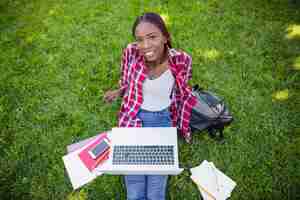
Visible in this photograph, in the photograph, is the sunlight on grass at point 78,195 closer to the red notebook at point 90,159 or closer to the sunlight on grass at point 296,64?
the red notebook at point 90,159

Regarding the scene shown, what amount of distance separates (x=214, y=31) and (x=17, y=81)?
3047 mm

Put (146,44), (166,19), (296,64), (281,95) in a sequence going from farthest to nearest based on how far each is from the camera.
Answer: (166,19), (296,64), (281,95), (146,44)

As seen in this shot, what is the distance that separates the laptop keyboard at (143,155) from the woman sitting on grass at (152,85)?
0.91 feet

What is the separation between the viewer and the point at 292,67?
3.46 metres

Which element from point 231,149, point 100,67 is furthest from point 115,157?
point 100,67

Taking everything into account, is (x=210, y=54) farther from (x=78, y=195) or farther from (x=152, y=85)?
(x=78, y=195)

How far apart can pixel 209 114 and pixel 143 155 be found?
89 cm

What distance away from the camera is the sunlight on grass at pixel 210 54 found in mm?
3582

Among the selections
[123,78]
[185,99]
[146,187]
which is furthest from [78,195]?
[185,99]

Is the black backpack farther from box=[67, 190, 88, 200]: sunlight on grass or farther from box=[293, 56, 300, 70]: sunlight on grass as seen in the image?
box=[293, 56, 300, 70]: sunlight on grass

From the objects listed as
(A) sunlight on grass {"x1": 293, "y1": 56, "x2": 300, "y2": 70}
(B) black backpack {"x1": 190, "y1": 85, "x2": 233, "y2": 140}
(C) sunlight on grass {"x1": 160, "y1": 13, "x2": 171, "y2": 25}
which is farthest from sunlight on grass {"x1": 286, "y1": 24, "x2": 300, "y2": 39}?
(B) black backpack {"x1": 190, "y1": 85, "x2": 233, "y2": 140}

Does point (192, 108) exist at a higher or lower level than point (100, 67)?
lower

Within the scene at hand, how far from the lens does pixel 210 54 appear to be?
3.62 metres

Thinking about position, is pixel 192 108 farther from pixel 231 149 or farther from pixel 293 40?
pixel 293 40
